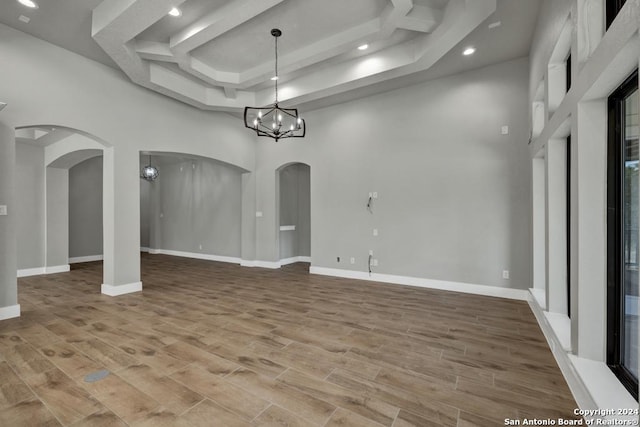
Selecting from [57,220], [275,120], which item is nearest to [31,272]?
[57,220]

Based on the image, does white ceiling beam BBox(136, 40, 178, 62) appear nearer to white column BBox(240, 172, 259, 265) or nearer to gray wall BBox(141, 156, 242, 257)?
white column BBox(240, 172, 259, 265)

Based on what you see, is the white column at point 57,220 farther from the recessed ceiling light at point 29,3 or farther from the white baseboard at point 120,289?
the recessed ceiling light at point 29,3

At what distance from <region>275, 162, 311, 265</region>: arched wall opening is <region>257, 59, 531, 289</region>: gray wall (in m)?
1.71

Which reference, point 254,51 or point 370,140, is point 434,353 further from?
point 254,51

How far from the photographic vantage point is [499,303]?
4461 mm

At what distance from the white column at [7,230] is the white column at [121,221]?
1.22 m

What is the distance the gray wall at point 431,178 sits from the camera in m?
4.76

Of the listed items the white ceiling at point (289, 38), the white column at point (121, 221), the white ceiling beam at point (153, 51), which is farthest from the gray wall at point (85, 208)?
the white ceiling beam at point (153, 51)

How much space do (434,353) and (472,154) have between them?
3527mm

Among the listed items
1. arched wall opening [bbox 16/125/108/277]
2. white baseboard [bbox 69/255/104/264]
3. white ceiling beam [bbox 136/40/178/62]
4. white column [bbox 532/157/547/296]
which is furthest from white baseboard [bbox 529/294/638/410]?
white baseboard [bbox 69/255/104/264]

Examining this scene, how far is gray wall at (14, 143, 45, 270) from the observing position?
660 centimetres

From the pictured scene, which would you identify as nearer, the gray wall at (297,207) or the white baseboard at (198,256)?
the gray wall at (297,207)

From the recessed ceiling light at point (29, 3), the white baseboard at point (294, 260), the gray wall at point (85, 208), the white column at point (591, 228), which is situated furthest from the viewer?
the gray wall at point (85, 208)

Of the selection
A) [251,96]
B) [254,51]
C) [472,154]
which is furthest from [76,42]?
[472,154]
